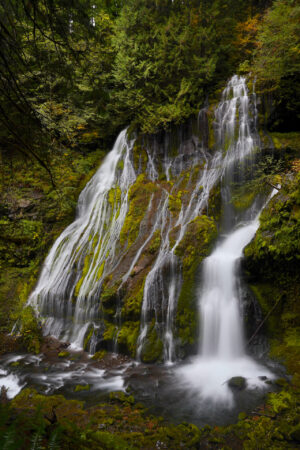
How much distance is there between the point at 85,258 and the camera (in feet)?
29.7

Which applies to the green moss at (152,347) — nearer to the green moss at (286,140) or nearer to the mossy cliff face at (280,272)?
the mossy cliff face at (280,272)

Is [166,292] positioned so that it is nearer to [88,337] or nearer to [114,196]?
[88,337]

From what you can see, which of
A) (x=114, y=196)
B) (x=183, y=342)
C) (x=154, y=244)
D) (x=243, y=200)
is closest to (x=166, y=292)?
(x=183, y=342)

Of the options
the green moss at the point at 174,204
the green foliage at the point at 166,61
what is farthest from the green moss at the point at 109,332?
the green foliage at the point at 166,61

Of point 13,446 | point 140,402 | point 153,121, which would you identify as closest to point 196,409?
point 140,402

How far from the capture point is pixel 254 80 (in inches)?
400

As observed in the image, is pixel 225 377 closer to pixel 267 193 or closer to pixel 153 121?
pixel 267 193

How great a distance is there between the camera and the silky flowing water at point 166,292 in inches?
185

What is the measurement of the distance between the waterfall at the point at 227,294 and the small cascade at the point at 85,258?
2.99 metres

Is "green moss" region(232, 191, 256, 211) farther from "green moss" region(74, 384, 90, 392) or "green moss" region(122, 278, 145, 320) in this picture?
"green moss" region(74, 384, 90, 392)

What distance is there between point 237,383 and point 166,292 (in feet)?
8.23

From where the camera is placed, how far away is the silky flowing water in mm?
4711

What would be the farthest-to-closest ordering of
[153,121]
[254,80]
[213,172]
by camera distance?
[153,121] → [254,80] → [213,172]

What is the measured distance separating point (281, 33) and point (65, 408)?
11580 mm
